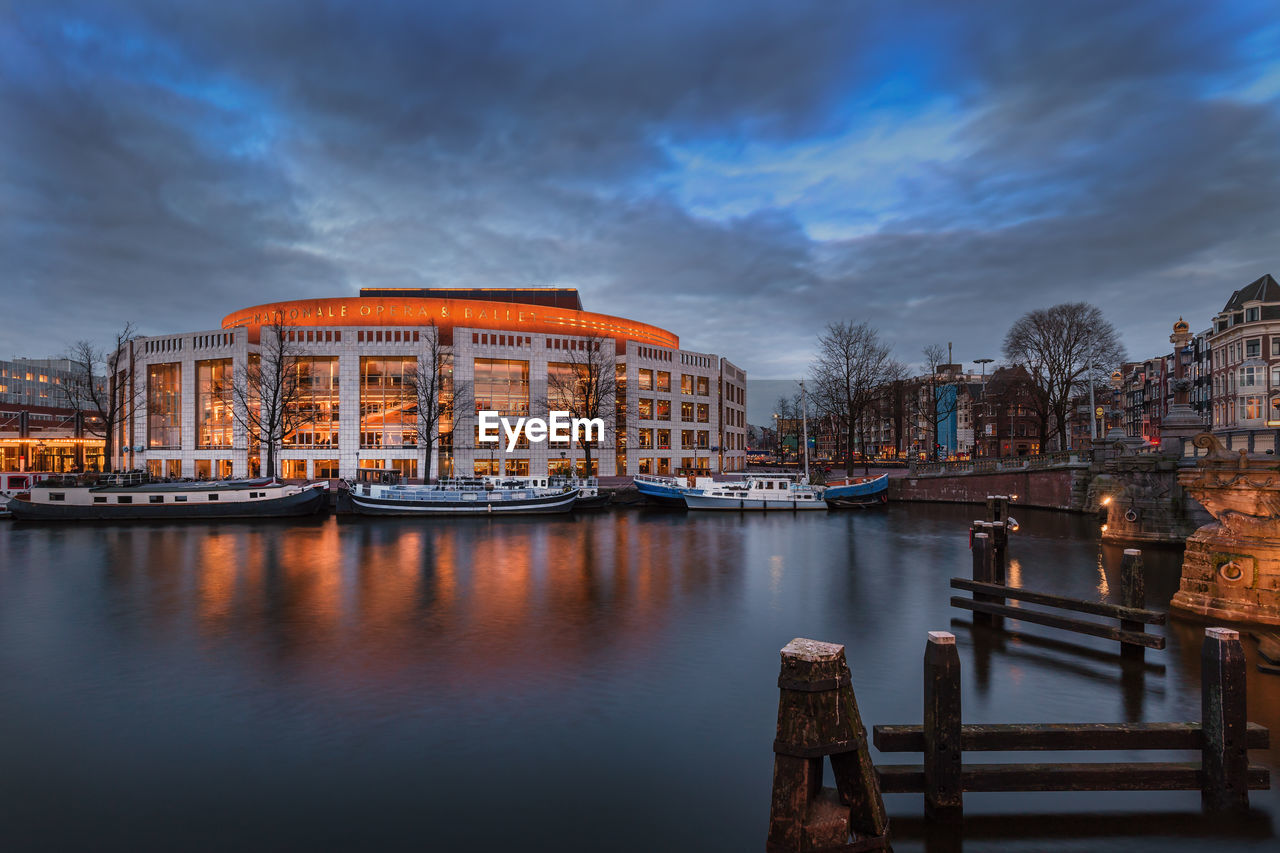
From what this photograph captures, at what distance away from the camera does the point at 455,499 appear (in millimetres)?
51969

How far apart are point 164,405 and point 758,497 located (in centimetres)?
7477

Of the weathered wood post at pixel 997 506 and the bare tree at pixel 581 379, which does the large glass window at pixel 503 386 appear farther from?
the weathered wood post at pixel 997 506

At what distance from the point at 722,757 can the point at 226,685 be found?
1062 cm

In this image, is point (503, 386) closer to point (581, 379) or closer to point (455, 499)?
point (581, 379)

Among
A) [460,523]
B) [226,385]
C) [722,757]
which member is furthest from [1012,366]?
[226,385]

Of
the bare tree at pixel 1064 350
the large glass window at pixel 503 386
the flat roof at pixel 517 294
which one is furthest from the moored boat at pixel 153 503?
the bare tree at pixel 1064 350

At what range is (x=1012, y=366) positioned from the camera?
224 ft

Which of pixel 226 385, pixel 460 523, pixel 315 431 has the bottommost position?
pixel 460 523

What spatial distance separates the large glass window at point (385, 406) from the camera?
77.4m

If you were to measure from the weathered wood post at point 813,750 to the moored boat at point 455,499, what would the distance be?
47.8 m

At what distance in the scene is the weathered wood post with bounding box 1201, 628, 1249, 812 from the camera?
7.91m

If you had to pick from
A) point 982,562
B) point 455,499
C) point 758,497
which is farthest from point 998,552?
point 455,499

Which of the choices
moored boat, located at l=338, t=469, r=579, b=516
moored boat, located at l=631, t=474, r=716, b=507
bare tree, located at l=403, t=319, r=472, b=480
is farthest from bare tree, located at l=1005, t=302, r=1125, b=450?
bare tree, located at l=403, t=319, r=472, b=480

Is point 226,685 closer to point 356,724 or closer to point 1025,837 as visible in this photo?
point 356,724
